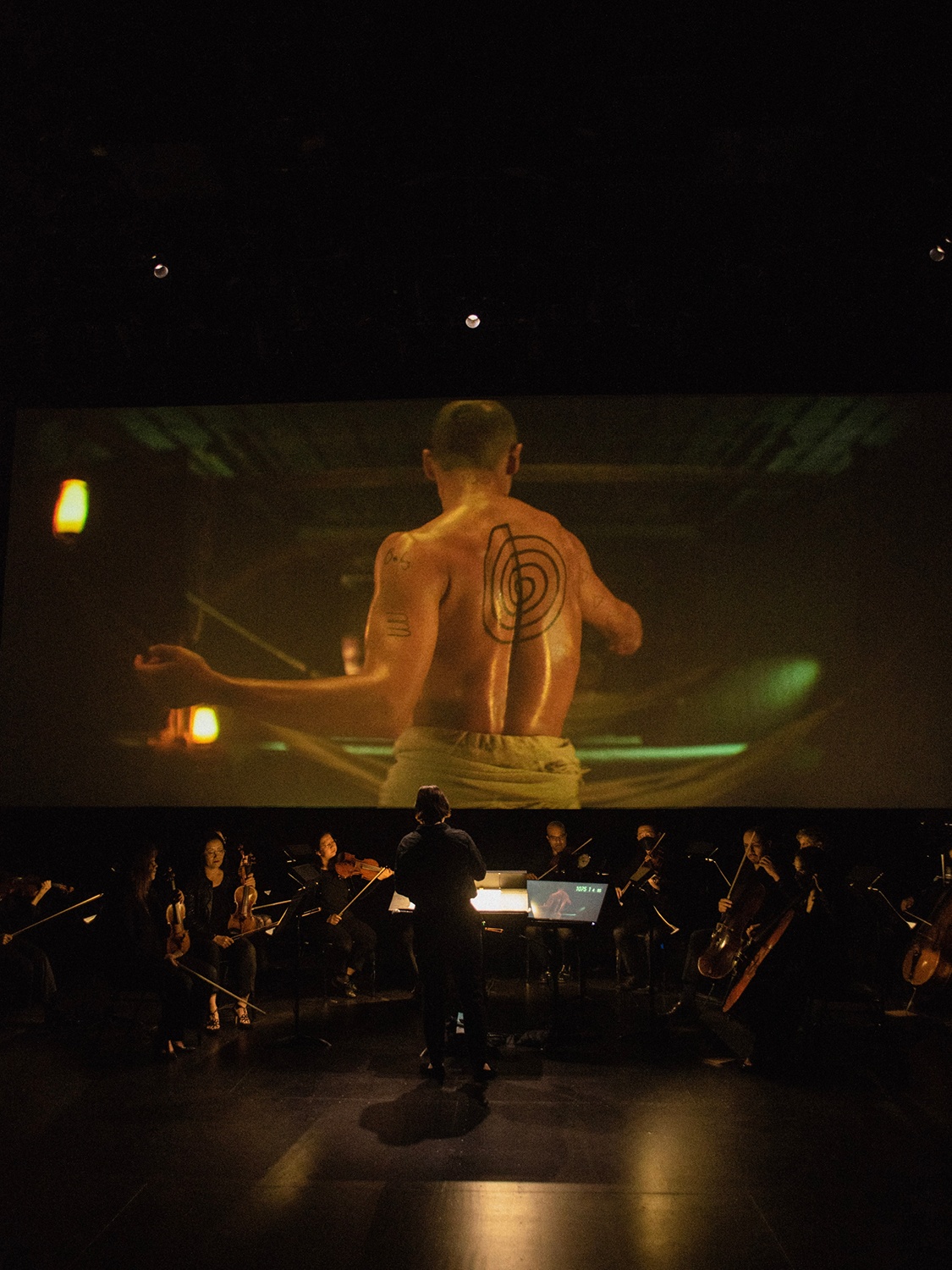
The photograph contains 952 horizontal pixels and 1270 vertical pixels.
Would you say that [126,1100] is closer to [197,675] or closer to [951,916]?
[197,675]

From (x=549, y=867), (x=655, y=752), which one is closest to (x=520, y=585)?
(x=655, y=752)

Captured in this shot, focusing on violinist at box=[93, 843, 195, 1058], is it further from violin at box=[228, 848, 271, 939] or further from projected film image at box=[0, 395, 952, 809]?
projected film image at box=[0, 395, 952, 809]

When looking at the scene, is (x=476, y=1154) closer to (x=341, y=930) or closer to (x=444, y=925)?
(x=444, y=925)

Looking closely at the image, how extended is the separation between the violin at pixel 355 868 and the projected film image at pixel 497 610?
0.80 meters

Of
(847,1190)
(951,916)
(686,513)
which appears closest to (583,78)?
(686,513)

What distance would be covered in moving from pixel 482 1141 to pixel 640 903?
304 cm

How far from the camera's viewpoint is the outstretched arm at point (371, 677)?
771 centimetres

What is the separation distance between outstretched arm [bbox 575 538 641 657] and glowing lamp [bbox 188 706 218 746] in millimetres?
2887

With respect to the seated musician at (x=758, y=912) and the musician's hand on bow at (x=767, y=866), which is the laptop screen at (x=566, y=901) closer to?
the seated musician at (x=758, y=912)

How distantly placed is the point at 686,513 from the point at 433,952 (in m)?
4.13

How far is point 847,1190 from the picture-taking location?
146 inches

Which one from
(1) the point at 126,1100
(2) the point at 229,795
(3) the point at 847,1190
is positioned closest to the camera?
(3) the point at 847,1190

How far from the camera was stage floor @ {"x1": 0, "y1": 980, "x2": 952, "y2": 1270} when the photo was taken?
3.30m

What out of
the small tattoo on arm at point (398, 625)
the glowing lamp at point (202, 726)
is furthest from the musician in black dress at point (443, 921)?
the glowing lamp at point (202, 726)
